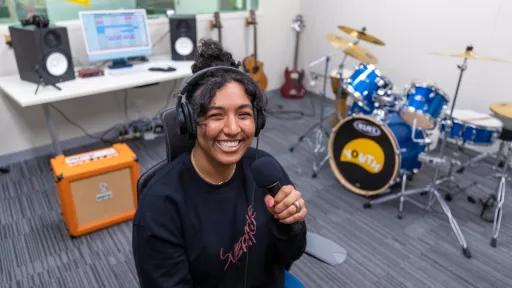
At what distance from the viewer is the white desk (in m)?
2.49

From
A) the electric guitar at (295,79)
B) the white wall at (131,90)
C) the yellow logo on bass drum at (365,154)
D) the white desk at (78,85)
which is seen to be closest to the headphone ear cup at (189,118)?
the white desk at (78,85)

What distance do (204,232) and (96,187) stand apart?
4.67 feet

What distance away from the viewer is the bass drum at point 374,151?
2480 mm

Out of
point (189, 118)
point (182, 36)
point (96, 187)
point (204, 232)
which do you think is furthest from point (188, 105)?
point (182, 36)

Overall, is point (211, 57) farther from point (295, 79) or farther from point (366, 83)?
point (295, 79)

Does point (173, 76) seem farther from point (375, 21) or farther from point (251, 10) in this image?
point (375, 21)

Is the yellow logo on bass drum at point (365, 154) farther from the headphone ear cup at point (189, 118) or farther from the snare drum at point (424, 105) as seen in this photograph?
the headphone ear cup at point (189, 118)

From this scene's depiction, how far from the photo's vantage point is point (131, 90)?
357 cm

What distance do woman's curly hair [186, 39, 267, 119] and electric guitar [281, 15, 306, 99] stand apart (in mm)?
3589

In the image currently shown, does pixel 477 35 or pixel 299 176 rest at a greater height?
pixel 477 35

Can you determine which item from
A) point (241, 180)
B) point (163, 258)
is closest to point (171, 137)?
point (241, 180)

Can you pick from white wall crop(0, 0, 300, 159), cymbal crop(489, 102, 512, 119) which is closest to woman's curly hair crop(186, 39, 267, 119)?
cymbal crop(489, 102, 512, 119)

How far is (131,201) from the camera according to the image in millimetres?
2445

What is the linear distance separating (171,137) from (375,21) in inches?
129
